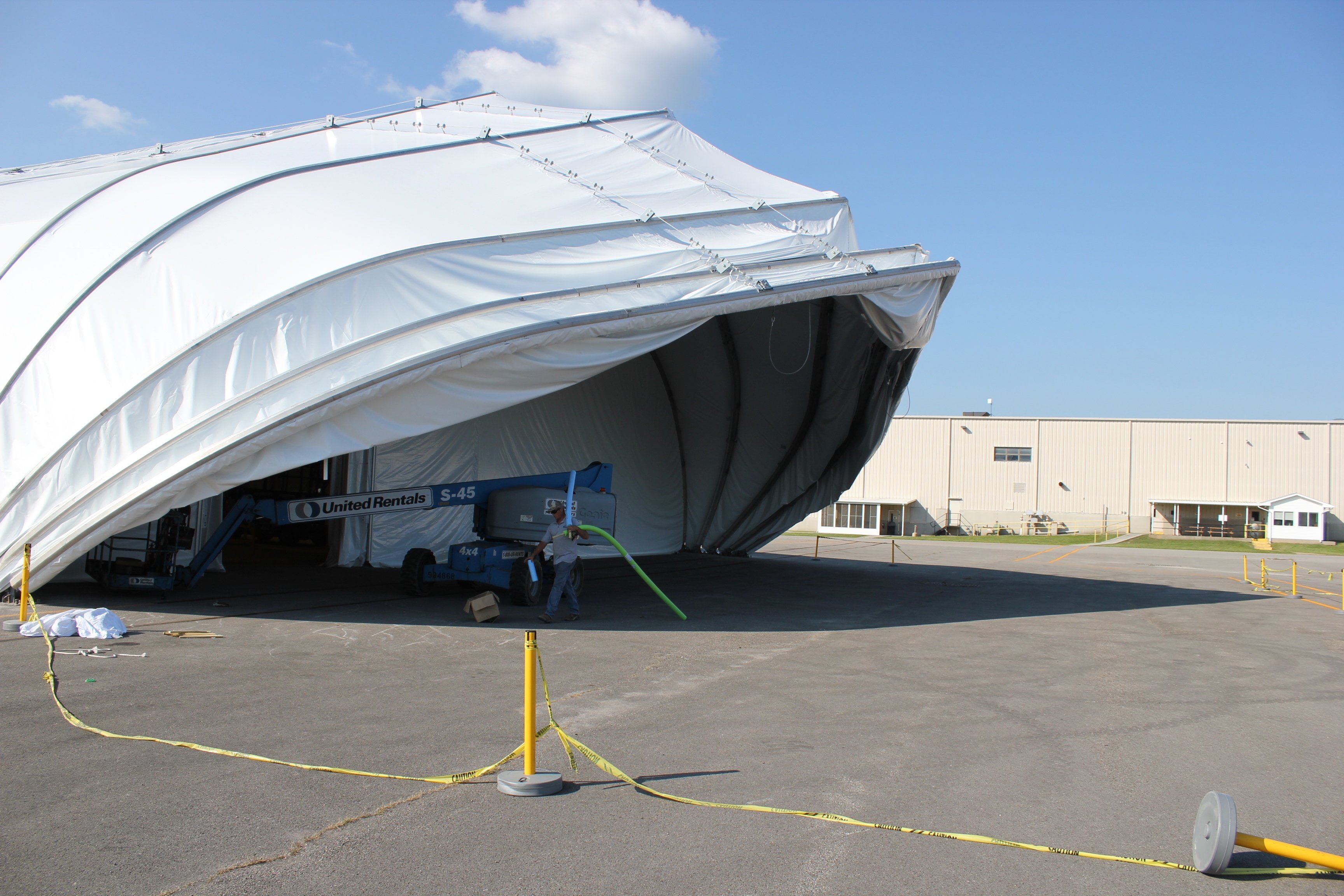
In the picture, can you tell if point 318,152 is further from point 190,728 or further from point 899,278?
point 190,728

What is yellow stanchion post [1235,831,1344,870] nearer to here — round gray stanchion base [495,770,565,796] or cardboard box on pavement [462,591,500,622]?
round gray stanchion base [495,770,565,796]

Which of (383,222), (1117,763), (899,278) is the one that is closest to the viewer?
(1117,763)

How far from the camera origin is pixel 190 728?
6.32 meters

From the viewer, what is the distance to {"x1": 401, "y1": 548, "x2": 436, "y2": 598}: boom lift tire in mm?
14117

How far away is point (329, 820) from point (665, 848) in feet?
5.74

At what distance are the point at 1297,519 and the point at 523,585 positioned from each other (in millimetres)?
52749

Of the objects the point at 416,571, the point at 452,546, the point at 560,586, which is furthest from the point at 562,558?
the point at 416,571

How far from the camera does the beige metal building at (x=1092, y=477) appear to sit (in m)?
53.0

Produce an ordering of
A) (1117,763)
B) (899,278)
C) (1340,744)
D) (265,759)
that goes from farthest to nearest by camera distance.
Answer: (899,278) → (1340,744) → (1117,763) → (265,759)

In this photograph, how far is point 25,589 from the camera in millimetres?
10359

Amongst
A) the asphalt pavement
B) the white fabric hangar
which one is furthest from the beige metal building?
the asphalt pavement

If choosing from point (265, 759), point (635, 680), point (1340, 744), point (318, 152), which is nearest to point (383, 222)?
point (318, 152)

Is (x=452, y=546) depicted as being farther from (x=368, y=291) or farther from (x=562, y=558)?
(x=368, y=291)

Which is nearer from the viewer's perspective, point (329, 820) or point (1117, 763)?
point (329, 820)
